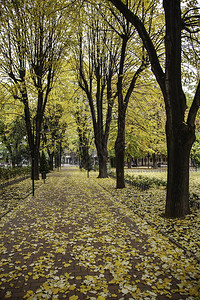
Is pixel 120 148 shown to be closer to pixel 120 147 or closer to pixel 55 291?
pixel 120 147

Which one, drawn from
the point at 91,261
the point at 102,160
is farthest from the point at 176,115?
the point at 102,160

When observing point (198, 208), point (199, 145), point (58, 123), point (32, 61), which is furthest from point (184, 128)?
point (58, 123)

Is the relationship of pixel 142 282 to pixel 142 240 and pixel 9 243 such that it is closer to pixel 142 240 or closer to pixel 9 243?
pixel 142 240

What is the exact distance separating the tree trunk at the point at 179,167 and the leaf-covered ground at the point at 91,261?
1.09m

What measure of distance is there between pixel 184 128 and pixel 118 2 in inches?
164

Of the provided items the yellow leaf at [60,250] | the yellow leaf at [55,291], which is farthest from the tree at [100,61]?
the yellow leaf at [55,291]

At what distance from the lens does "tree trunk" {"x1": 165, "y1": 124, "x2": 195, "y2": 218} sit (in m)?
7.07

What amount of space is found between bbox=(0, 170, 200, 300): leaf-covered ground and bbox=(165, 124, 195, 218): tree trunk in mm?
1089

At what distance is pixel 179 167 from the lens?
712 centimetres

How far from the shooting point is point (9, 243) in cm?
564

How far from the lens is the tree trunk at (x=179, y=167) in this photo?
23.2 feet

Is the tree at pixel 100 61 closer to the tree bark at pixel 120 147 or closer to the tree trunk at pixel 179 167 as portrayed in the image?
the tree bark at pixel 120 147

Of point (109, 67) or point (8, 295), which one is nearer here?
point (8, 295)

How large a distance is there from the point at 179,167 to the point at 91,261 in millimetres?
3883
